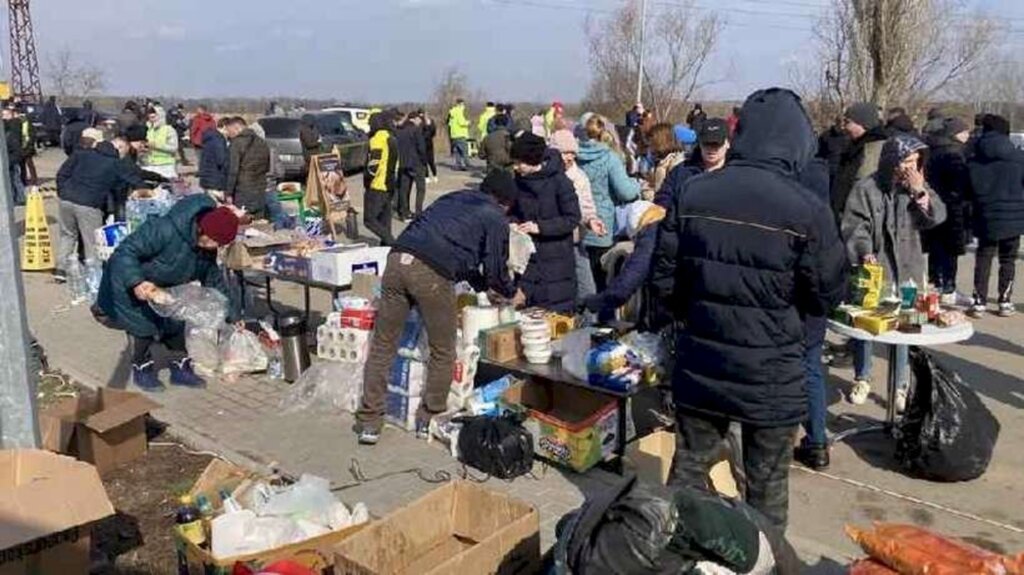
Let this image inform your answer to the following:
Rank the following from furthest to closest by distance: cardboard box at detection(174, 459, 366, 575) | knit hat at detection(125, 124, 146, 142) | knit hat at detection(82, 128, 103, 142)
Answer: knit hat at detection(82, 128, 103, 142), knit hat at detection(125, 124, 146, 142), cardboard box at detection(174, 459, 366, 575)

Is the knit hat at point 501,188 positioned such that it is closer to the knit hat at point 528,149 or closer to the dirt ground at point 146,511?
the knit hat at point 528,149

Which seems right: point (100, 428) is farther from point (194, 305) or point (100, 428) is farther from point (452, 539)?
point (452, 539)

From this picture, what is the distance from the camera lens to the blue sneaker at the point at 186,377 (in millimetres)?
7086

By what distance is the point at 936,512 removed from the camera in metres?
A: 4.87

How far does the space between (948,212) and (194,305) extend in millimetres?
7447

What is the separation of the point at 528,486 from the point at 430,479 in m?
0.55

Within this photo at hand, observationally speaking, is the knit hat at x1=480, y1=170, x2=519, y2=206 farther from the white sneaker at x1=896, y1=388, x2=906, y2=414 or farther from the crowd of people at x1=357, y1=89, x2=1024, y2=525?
the white sneaker at x1=896, y1=388, x2=906, y2=414

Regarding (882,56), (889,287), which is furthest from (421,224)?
(882,56)

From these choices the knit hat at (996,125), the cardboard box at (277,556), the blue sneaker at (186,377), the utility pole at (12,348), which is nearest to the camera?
the cardboard box at (277,556)

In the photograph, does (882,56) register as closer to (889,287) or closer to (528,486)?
→ (889,287)

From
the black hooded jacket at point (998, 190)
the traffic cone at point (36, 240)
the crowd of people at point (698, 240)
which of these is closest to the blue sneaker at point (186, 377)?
the crowd of people at point (698, 240)

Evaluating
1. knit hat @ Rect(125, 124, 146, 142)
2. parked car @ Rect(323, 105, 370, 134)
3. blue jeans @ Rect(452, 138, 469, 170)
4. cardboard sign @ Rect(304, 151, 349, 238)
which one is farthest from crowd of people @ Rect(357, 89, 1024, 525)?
parked car @ Rect(323, 105, 370, 134)

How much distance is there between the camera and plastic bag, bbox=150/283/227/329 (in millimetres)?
6609

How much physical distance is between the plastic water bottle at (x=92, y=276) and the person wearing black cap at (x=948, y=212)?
841cm
